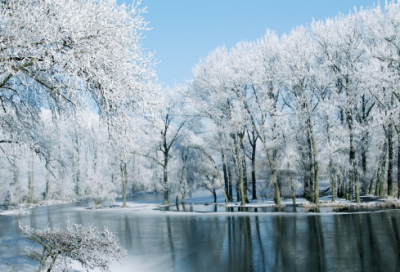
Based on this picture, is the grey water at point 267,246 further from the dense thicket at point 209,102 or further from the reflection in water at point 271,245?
the dense thicket at point 209,102

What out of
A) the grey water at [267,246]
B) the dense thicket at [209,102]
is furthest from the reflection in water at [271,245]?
the dense thicket at [209,102]

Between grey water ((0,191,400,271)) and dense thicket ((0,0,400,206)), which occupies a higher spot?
dense thicket ((0,0,400,206))

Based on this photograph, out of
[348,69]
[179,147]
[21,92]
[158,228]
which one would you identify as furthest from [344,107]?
[21,92]

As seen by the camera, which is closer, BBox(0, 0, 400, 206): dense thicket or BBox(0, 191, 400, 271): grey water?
BBox(0, 0, 400, 206): dense thicket

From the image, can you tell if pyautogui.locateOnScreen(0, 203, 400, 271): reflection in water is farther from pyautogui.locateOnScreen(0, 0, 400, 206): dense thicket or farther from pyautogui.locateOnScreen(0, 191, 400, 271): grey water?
pyautogui.locateOnScreen(0, 0, 400, 206): dense thicket

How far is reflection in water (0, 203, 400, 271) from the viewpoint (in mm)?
7719

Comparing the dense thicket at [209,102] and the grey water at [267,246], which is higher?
the dense thicket at [209,102]

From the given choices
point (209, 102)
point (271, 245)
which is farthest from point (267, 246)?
point (209, 102)

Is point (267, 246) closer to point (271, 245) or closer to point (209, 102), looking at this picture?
point (271, 245)

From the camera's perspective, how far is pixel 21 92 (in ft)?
25.0

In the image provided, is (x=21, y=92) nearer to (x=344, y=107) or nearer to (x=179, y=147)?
(x=344, y=107)

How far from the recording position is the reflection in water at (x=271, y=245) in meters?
7.72

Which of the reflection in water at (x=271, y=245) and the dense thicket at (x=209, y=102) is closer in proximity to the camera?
the dense thicket at (x=209, y=102)

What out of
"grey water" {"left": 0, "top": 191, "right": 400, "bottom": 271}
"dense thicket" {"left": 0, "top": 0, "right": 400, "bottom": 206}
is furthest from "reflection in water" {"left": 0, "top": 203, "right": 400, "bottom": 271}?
"dense thicket" {"left": 0, "top": 0, "right": 400, "bottom": 206}
